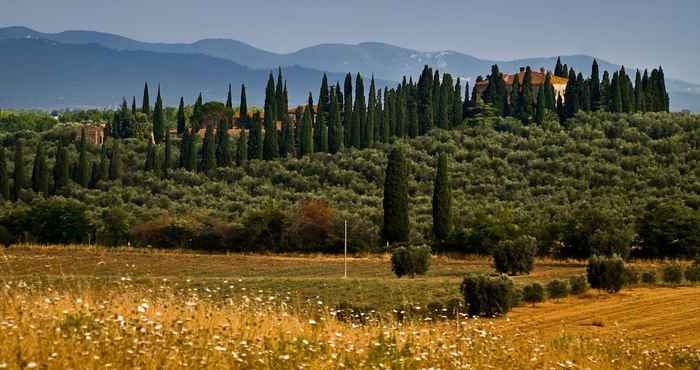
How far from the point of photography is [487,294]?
22.4m

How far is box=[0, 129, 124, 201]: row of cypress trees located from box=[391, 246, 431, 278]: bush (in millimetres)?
40680

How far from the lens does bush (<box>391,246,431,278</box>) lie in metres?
33.7

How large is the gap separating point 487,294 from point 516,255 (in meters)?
12.1

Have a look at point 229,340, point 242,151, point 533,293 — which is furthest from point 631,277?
point 242,151

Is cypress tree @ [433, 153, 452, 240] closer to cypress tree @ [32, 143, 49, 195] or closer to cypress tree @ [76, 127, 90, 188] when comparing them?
cypress tree @ [32, 143, 49, 195]

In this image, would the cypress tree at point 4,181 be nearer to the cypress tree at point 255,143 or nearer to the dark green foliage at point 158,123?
the cypress tree at point 255,143

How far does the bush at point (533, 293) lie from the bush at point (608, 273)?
3.23 m

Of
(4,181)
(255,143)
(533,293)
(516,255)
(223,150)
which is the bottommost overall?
(533,293)

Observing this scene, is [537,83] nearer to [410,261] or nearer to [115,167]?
[115,167]

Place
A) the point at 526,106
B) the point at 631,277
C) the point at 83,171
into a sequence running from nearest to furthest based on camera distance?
the point at 631,277, the point at 83,171, the point at 526,106

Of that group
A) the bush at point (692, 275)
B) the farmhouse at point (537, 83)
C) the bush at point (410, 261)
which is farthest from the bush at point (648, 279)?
the farmhouse at point (537, 83)

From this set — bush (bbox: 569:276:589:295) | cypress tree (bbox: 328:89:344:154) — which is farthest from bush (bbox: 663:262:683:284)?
cypress tree (bbox: 328:89:344:154)

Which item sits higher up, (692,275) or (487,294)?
(692,275)

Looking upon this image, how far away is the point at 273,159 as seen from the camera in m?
75.2
